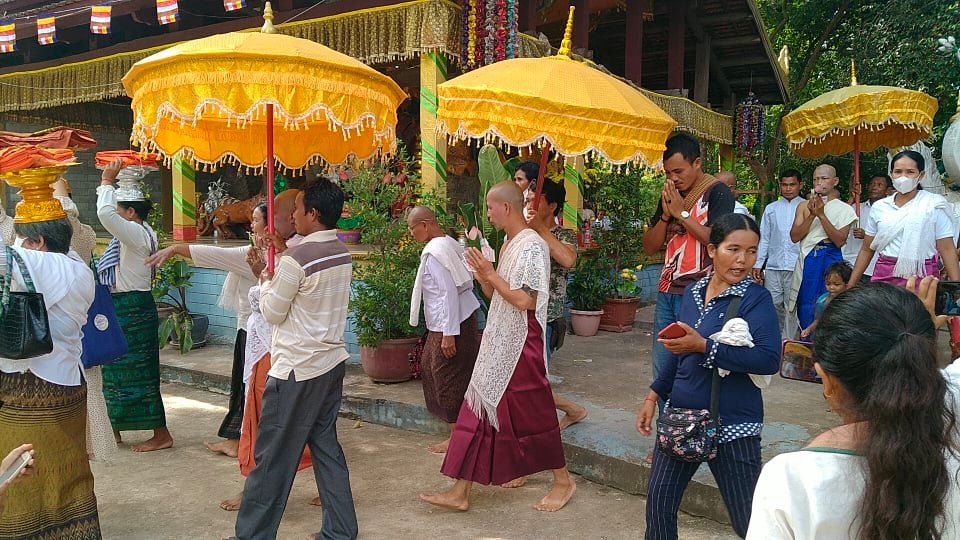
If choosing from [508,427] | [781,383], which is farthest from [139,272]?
[781,383]

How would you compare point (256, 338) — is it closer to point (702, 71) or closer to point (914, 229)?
point (914, 229)

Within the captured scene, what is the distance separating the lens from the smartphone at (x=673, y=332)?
2.42 metres

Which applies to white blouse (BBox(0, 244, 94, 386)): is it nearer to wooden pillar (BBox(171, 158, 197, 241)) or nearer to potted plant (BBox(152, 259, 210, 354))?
potted plant (BBox(152, 259, 210, 354))

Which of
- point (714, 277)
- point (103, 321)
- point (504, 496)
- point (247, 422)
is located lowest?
point (504, 496)

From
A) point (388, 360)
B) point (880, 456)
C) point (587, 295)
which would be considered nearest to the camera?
point (880, 456)

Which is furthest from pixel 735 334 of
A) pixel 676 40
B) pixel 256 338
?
pixel 676 40

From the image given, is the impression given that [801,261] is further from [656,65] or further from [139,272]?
[656,65]

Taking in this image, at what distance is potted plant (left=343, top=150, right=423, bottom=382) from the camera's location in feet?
19.2

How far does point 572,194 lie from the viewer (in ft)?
28.5

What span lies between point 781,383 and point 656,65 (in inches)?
348

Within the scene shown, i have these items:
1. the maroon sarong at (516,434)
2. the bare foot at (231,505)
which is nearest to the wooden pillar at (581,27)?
the maroon sarong at (516,434)

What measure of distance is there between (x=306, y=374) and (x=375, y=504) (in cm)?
111

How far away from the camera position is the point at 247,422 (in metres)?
3.73

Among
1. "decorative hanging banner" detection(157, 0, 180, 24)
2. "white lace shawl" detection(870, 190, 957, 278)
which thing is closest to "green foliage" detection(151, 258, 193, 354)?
"decorative hanging banner" detection(157, 0, 180, 24)
